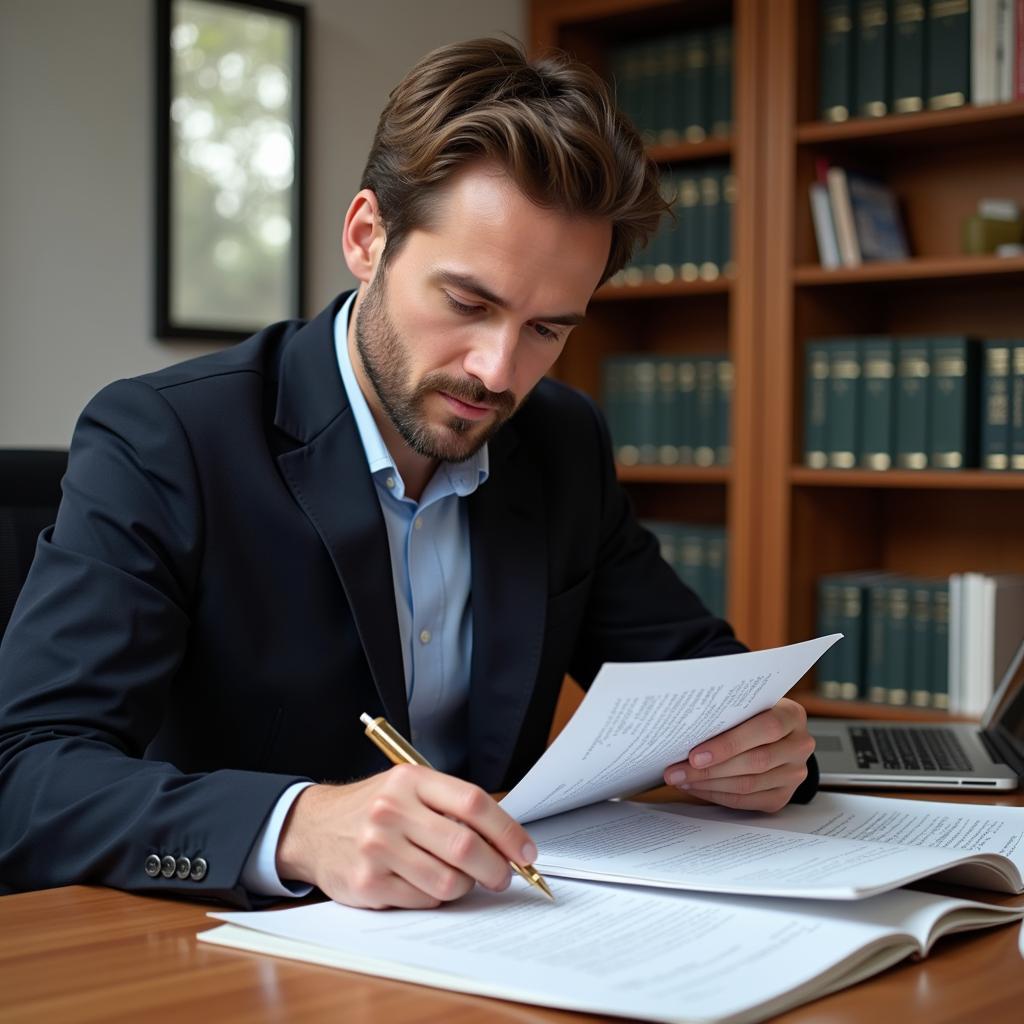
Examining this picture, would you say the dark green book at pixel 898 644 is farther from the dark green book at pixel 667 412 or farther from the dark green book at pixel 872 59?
the dark green book at pixel 872 59

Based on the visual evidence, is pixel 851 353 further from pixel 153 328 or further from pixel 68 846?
pixel 68 846

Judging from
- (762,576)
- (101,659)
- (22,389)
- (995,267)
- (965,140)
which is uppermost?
(965,140)

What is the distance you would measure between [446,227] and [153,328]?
1.75m

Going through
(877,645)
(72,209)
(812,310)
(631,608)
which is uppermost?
(72,209)

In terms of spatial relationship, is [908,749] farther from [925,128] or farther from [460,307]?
[925,128]

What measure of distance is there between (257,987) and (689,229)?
297 centimetres

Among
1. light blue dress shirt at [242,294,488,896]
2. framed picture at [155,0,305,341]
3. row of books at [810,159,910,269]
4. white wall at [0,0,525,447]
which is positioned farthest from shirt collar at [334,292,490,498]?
row of books at [810,159,910,269]

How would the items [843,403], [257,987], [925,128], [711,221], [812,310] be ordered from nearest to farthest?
[257,987], [925,128], [843,403], [812,310], [711,221]

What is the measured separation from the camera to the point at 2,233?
8.93ft

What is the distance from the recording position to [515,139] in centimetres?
137

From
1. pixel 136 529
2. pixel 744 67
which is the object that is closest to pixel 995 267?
pixel 744 67

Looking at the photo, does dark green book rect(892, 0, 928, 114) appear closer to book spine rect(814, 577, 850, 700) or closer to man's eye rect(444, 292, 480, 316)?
book spine rect(814, 577, 850, 700)

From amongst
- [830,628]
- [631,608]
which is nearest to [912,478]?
[830,628]

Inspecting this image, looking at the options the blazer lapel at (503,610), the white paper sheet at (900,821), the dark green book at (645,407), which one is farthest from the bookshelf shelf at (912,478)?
the white paper sheet at (900,821)
